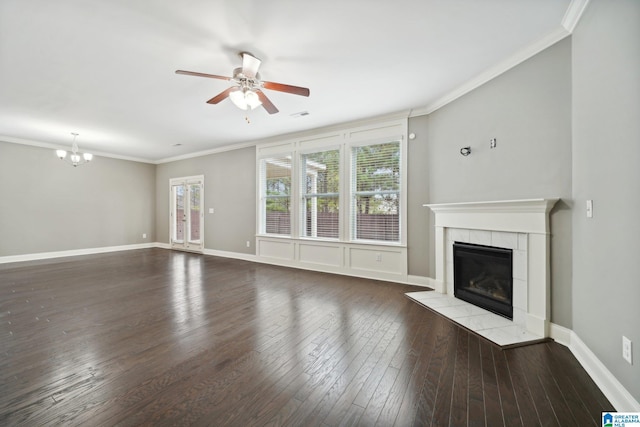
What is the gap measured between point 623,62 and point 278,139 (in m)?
5.13

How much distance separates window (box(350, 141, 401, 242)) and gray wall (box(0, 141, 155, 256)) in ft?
24.0

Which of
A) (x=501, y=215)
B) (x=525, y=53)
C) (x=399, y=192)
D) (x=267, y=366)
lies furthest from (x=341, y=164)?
(x=267, y=366)

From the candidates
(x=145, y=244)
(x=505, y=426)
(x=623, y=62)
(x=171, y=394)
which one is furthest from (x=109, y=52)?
(x=145, y=244)

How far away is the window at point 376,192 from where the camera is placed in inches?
177

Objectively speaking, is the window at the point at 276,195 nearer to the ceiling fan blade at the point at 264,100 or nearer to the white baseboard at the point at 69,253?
the ceiling fan blade at the point at 264,100

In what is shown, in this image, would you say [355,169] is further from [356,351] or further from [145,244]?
[145,244]

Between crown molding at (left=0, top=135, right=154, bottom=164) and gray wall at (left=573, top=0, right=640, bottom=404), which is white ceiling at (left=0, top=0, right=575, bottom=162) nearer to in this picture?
gray wall at (left=573, top=0, right=640, bottom=404)

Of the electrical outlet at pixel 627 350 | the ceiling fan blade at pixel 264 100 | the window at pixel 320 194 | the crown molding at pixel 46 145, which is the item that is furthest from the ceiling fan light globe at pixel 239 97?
the crown molding at pixel 46 145

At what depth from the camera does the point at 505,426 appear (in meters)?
1.45

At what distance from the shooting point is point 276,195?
596 cm

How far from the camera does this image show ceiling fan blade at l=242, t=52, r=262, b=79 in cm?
269

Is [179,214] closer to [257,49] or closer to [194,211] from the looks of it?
[194,211]

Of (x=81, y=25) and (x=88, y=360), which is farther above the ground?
(x=81, y=25)

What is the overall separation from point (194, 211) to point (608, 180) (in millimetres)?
8282
